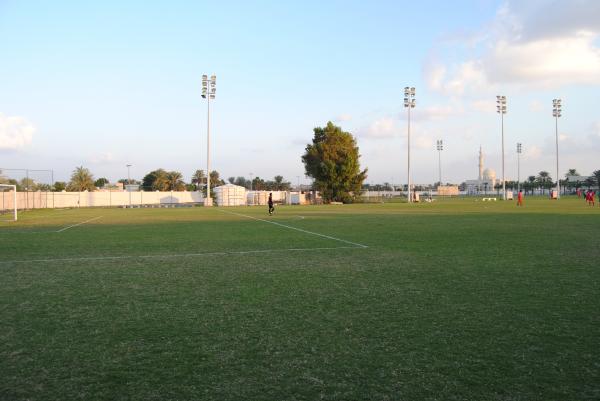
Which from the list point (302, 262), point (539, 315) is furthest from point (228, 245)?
point (539, 315)

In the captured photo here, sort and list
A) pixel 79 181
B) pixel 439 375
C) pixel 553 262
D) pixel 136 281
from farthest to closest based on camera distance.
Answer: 1. pixel 79 181
2. pixel 553 262
3. pixel 136 281
4. pixel 439 375

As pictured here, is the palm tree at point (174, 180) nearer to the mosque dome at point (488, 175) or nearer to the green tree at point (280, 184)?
the green tree at point (280, 184)

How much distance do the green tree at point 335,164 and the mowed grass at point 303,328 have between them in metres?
57.6

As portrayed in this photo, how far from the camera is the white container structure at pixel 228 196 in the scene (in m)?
61.5

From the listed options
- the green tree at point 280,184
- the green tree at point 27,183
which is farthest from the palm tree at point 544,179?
the green tree at point 27,183

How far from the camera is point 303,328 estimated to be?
5.31m

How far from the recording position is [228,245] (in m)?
14.1

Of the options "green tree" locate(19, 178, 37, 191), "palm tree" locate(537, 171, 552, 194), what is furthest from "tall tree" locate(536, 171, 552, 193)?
"green tree" locate(19, 178, 37, 191)

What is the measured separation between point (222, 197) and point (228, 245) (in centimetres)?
4816

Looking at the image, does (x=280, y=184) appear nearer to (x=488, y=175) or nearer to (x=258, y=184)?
(x=258, y=184)

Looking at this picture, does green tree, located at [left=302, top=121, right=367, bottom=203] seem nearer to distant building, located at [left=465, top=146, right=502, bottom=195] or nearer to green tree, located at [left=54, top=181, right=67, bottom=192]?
green tree, located at [left=54, top=181, right=67, bottom=192]

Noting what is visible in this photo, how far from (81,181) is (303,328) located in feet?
274

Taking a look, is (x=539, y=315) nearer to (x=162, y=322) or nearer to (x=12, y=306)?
(x=162, y=322)

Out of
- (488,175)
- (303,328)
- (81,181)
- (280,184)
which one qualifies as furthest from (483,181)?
(303,328)
